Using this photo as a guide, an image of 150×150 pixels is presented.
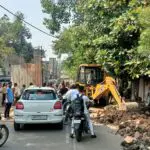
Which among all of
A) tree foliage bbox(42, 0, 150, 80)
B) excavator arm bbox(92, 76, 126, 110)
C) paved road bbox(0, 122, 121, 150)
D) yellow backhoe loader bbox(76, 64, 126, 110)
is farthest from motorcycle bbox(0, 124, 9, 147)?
yellow backhoe loader bbox(76, 64, 126, 110)

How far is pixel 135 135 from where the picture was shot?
13492 mm

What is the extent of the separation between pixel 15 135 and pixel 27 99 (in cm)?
184

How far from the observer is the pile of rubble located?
11719 millimetres

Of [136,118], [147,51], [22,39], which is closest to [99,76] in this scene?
[136,118]

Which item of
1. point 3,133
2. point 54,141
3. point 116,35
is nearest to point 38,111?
point 54,141

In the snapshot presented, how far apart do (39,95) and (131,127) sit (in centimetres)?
350

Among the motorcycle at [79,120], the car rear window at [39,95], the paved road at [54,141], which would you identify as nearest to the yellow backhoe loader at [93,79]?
the car rear window at [39,95]

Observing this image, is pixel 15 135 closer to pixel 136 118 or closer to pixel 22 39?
pixel 136 118

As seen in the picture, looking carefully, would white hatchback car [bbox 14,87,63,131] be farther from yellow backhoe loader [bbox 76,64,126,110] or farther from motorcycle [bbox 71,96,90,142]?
yellow backhoe loader [bbox 76,64,126,110]

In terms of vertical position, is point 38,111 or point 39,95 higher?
point 39,95

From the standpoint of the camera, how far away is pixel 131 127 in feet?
49.4

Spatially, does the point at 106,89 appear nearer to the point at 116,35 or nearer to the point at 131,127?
the point at 116,35

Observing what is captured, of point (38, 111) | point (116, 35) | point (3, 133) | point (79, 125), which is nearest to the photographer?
point (3, 133)

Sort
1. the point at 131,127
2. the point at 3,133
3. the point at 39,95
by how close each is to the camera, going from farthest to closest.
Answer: the point at 39,95 → the point at 131,127 → the point at 3,133
